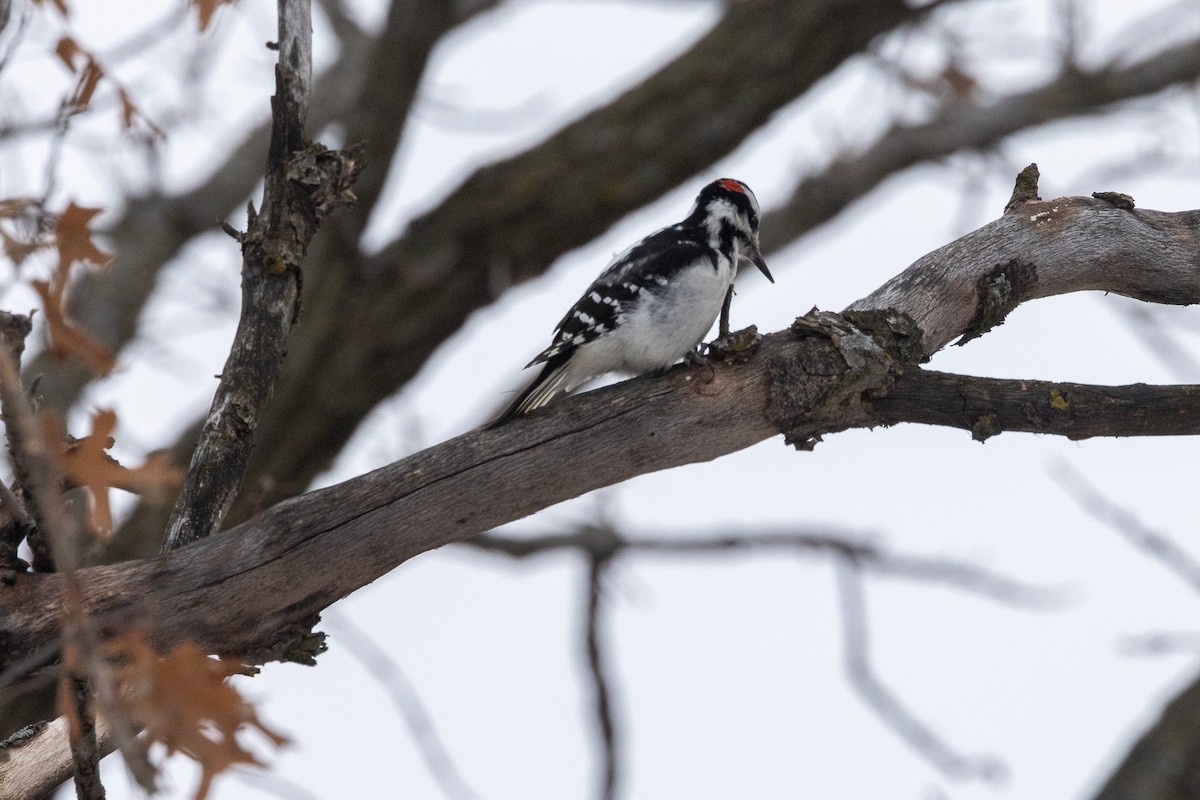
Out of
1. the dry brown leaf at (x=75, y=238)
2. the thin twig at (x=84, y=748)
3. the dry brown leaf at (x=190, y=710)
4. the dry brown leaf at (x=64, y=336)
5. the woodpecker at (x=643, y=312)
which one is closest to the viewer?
the dry brown leaf at (x=190, y=710)

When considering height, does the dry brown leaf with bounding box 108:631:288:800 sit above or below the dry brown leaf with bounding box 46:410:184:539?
below

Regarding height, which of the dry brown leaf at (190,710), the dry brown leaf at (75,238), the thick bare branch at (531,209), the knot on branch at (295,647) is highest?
the thick bare branch at (531,209)

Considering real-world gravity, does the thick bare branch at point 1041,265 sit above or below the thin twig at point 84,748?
above

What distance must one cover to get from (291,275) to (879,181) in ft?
16.7

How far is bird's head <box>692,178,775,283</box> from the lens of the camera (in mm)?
4719

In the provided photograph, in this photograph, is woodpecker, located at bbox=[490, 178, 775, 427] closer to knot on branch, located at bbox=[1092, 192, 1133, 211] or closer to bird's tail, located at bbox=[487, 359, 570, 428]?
bird's tail, located at bbox=[487, 359, 570, 428]

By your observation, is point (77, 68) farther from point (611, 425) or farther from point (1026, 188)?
point (1026, 188)

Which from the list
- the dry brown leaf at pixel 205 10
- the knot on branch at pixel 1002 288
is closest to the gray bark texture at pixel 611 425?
the knot on branch at pixel 1002 288

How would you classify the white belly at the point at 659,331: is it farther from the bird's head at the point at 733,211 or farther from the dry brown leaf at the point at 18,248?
the dry brown leaf at the point at 18,248

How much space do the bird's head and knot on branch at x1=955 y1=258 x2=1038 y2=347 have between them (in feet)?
4.44

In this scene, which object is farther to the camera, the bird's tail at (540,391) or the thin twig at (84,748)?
the bird's tail at (540,391)

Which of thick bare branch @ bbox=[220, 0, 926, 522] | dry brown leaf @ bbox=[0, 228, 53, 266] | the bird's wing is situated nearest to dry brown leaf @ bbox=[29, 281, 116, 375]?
dry brown leaf @ bbox=[0, 228, 53, 266]

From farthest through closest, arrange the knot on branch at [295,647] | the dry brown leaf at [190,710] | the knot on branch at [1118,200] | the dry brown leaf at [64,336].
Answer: the knot on branch at [1118,200]
the knot on branch at [295,647]
the dry brown leaf at [64,336]
the dry brown leaf at [190,710]

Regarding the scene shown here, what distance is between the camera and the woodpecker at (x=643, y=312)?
3812 mm
